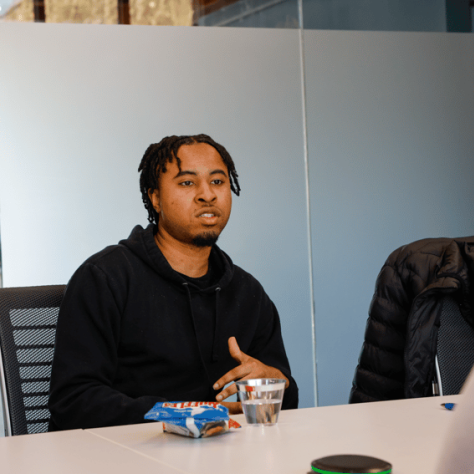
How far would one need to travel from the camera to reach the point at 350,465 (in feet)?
2.22

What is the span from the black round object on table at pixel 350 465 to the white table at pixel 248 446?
5cm

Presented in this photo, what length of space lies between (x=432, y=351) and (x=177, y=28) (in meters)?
2.21

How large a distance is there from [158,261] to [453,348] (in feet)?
2.39

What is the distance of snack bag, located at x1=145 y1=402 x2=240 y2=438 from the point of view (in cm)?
92

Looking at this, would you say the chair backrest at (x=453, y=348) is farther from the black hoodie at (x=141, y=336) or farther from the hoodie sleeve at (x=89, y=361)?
the hoodie sleeve at (x=89, y=361)

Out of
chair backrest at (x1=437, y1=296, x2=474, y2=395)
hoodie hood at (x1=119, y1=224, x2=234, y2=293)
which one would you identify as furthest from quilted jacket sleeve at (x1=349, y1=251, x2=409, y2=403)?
hoodie hood at (x1=119, y1=224, x2=234, y2=293)

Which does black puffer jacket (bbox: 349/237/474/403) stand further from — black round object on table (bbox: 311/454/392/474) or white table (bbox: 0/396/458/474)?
black round object on table (bbox: 311/454/392/474)

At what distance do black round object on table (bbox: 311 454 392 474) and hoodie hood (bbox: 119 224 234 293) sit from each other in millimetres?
945

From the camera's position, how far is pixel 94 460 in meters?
0.84

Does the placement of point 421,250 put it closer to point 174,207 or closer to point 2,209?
point 174,207

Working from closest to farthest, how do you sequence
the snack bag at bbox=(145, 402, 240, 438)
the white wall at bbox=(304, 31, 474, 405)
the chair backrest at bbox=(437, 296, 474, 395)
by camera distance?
the snack bag at bbox=(145, 402, 240, 438)
the chair backrest at bbox=(437, 296, 474, 395)
the white wall at bbox=(304, 31, 474, 405)

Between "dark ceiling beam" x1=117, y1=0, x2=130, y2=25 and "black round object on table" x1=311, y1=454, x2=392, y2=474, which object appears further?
"dark ceiling beam" x1=117, y1=0, x2=130, y2=25

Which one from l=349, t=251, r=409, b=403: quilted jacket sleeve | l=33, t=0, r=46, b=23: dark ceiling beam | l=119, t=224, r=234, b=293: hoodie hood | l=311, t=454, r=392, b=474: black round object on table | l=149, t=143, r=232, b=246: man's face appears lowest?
l=349, t=251, r=409, b=403: quilted jacket sleeve

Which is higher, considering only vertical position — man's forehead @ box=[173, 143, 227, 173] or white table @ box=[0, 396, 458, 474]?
man's forehead @ box=[173, 143, 227, 173]
